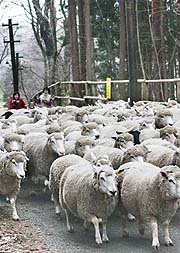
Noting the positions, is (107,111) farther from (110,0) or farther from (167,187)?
(110,0)

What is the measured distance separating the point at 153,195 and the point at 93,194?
0.70 m

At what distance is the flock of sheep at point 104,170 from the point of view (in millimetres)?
5961

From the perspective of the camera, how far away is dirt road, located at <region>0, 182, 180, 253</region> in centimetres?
600

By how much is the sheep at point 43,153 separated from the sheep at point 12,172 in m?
0.94

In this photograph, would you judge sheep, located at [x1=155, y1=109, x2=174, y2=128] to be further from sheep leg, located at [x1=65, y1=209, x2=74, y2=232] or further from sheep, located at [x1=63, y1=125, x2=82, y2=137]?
sheep leg, located at [x1=65, y1=209, x2=74, y2=232]

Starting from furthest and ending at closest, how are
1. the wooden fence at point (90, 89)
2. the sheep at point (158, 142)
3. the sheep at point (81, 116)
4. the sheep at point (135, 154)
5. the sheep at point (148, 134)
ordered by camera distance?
1. the wooden fence at point (90, 89)
2. the sheep at point (81, 116)
3. the sheep at point (148, 134)
4. the sheep at point (158, 142)
5. the sheep at point (135, 154)

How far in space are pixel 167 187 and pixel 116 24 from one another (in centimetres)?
2793

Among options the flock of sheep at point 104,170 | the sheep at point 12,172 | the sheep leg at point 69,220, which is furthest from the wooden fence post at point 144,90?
the sheep leg at point 69,220

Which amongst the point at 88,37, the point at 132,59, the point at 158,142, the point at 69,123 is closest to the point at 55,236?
the point at 158,142

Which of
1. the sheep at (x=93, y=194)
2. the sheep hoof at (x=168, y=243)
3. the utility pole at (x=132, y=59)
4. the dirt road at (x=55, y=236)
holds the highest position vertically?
the utility pole at (x=132, y=59)

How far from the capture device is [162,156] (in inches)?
289

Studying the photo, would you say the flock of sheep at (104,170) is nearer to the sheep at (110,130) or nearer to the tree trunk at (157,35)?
the sheep at (110,130)

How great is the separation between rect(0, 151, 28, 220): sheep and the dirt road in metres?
0.28

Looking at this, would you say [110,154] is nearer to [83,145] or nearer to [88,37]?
[83,145]
